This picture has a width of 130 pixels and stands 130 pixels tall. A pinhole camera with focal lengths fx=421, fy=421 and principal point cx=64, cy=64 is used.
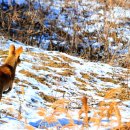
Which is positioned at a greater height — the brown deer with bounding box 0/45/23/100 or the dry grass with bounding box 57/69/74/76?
the brown deer with bounding box 0/45/23/100

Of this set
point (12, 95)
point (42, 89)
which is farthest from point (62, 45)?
point (12, 95)

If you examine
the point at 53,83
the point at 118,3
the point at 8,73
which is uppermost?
the point at 8,73

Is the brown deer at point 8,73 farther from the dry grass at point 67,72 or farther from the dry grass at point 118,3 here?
the dry grass at point 118,3

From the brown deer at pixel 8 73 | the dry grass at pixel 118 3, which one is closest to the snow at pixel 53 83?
the brown deer at pixel 8 73

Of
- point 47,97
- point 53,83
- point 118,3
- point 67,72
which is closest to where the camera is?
point 47,97

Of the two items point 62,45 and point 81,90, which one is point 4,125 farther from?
point 62,45

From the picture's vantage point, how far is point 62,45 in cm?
1318

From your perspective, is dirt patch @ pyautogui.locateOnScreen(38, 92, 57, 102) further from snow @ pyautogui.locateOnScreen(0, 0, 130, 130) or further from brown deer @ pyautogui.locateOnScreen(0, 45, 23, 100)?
brown deer @ pyautogui.locateOnScreen(0, 45, 23, 100)

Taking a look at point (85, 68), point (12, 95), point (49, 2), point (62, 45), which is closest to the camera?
point (12, 95)

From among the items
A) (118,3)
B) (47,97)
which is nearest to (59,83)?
(47,97)

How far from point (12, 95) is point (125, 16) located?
32.1 ft

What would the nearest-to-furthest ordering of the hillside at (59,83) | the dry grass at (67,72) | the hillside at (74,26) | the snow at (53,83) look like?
the snow at (53,83)
the hillside at (59,83)
the dry grass at (67,72)
the hillside at (74,26)

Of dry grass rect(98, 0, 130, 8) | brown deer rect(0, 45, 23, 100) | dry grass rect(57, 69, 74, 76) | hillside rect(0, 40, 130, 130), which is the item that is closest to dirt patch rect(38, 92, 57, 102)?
hillside rect(0, 40, 130, 130)

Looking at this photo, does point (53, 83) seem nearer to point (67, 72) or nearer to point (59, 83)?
point (59, 83)
